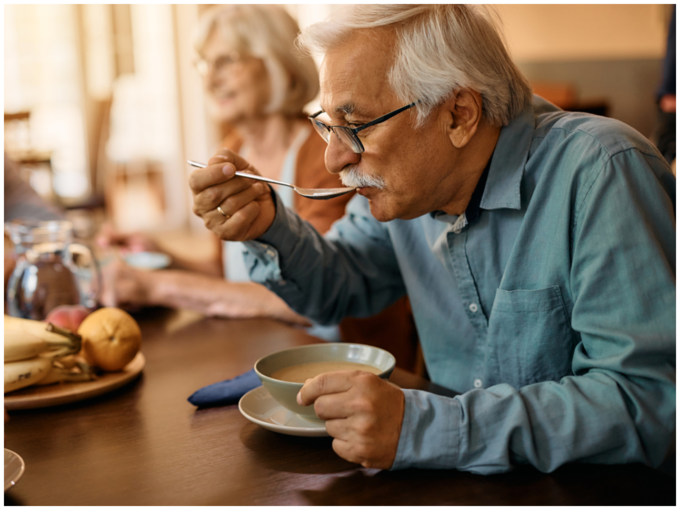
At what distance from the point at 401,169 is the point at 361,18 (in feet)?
0.75

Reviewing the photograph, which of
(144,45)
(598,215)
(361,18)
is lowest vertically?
(598,215)

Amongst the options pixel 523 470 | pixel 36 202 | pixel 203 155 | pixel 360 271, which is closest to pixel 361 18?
pixel 360 271

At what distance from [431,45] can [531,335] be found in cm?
44

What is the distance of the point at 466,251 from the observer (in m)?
1.04

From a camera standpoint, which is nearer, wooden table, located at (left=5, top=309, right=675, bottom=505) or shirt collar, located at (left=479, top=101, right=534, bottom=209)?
wooden table, located at (left=5, top=309, right=675, bottom=505)

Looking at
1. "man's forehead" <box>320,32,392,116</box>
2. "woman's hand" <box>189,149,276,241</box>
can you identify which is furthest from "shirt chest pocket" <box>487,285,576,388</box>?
"woman's hand" <box>189,149,276,241</box>

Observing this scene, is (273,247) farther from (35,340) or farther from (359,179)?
(35,340)

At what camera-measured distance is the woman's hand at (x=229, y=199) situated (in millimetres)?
1043

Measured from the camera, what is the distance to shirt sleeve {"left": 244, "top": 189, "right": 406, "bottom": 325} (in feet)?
3.89

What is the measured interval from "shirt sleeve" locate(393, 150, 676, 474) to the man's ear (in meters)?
0.21

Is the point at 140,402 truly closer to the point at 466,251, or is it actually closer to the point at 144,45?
the point at 466,251

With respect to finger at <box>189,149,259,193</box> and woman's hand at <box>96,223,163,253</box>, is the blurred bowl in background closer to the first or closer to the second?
woman's hand at <box>96,223,163,253</box>

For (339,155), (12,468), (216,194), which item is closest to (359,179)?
(339,155)

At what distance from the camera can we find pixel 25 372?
915mm
